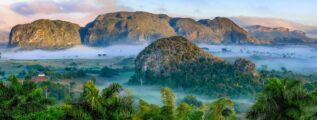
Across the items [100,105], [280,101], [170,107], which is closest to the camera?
[100,105]

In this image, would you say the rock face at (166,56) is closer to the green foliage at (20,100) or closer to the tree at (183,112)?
the green foliage at (20,100)

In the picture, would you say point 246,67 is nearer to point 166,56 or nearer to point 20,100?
point 166,56

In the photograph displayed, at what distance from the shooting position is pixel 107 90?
2794 cm

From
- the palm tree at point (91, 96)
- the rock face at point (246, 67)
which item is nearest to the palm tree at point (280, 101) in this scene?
the palm tree at point (91, 96)

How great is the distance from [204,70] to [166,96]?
4945 inches

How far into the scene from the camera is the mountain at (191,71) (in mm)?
135875

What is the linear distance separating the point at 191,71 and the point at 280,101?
123 m

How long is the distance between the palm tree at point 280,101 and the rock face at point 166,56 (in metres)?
125

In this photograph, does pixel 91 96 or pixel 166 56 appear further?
pixel 166 56

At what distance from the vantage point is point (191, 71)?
5984 inches

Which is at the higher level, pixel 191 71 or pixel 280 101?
pixel 280 101

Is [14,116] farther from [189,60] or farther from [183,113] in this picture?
[189,60]

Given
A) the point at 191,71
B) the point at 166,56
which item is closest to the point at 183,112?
the point at 191,71

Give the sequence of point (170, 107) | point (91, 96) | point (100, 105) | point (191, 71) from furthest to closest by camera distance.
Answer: point (191, 71) < point (170, 107) < point (100, 105) < point (91, 96)
